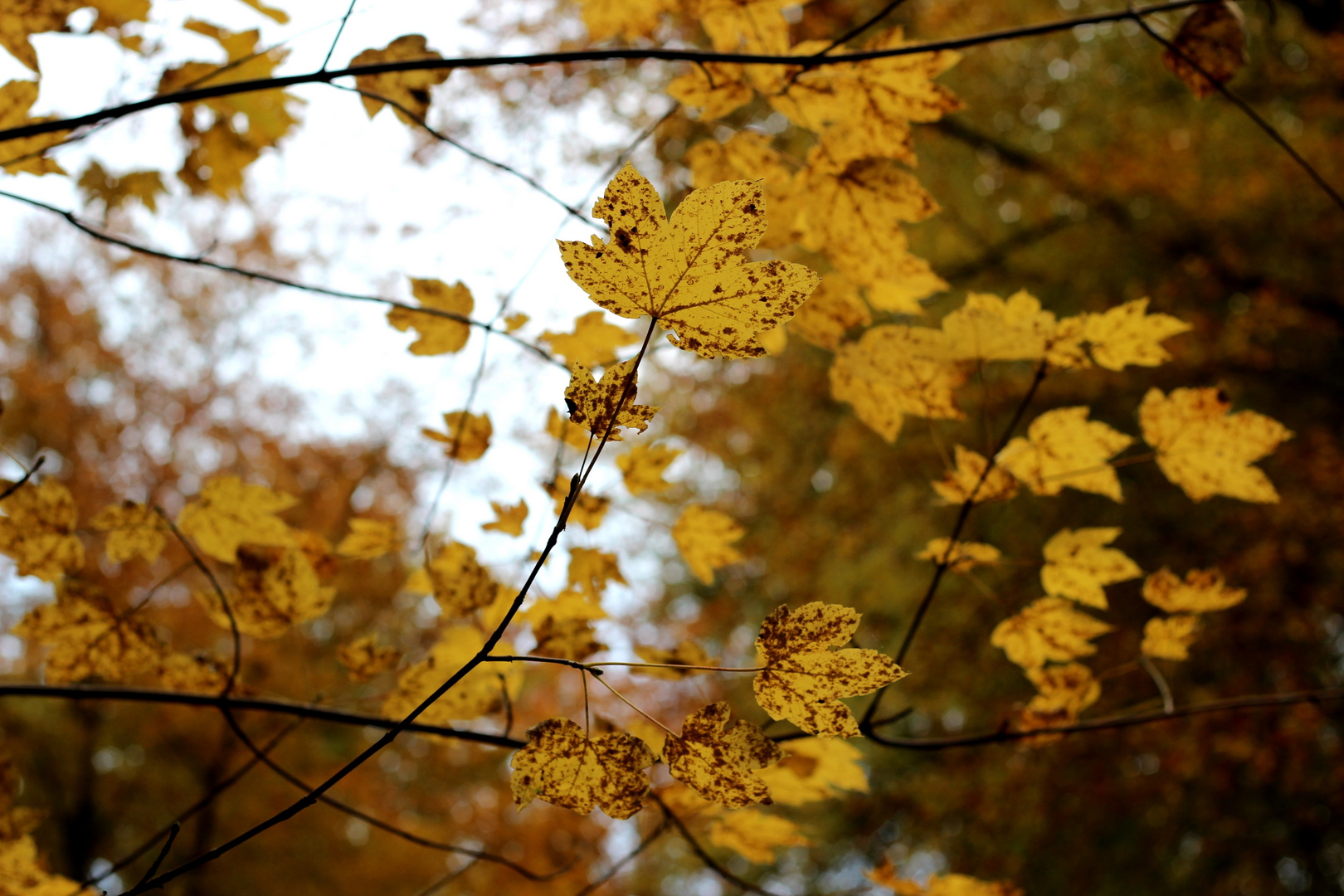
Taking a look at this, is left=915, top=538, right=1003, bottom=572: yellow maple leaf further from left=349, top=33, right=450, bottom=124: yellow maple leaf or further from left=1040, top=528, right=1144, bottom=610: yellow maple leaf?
left=349, top=33, right=450, bottom=124: yellow maple leaf

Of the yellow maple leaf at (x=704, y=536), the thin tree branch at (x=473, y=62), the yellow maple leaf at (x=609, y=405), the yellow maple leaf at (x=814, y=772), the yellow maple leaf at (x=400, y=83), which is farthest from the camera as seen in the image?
the yellow maple leaf at (x=704, y=536)

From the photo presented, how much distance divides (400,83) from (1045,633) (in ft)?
3.23

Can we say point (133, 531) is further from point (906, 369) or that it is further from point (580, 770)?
point (906, 369)

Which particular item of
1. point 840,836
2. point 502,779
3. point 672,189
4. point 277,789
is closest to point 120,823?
point 277,789

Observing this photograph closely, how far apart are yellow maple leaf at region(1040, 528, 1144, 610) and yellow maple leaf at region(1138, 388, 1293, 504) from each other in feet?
0.38

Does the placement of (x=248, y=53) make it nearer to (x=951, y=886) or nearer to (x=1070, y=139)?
(x=951, y=886)

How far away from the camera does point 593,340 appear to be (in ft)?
3.60

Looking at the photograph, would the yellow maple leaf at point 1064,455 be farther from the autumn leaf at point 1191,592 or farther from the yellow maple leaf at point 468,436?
the yellow maple leaf at point 468,436

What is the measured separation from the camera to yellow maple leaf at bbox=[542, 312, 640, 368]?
107 centimetres

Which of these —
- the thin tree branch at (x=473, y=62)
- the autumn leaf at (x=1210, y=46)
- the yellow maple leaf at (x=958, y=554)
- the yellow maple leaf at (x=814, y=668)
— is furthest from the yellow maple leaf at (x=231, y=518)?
the autumn leaf at (x=1210, y=46)

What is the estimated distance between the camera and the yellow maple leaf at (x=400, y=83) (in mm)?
840

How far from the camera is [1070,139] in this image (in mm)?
4355

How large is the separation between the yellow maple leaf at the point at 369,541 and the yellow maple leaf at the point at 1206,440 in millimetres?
938

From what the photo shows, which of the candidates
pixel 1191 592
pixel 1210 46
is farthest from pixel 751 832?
pixel 1210 46
